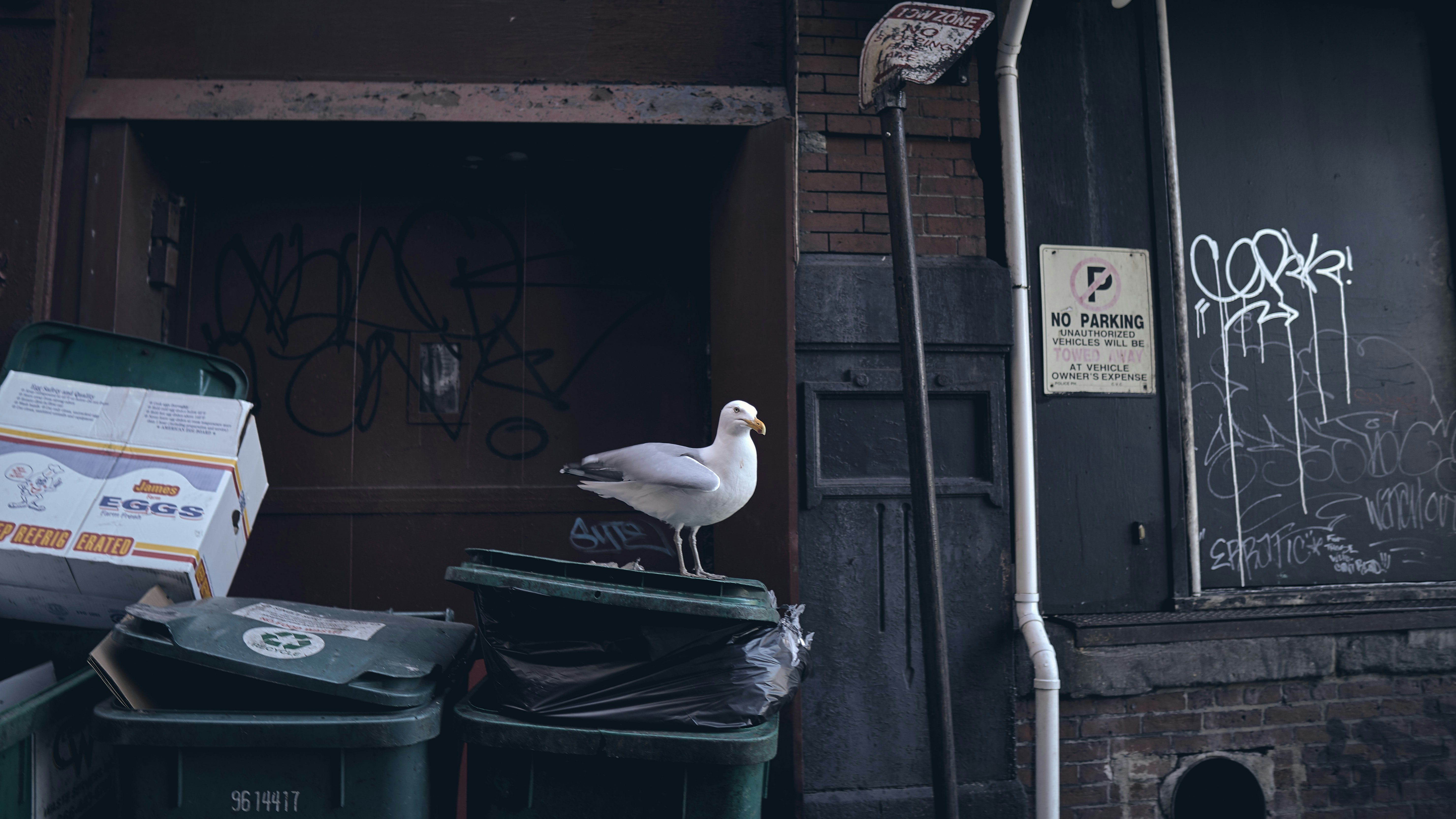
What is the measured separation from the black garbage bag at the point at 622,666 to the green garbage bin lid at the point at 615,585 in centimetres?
4

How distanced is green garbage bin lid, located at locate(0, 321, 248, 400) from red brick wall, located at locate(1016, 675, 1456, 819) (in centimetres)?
373

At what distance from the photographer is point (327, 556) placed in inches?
147

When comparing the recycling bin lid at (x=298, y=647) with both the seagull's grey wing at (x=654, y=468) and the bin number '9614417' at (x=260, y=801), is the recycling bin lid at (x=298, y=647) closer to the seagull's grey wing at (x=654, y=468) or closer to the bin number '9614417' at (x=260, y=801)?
the bin number '9614417' at (x=260, y=801)

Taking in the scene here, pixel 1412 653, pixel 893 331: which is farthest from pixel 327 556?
pixel 1412 653

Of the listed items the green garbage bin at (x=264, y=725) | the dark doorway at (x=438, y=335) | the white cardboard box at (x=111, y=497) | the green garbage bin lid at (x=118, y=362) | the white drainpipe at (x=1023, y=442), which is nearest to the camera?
the green garbage bin at (x=264, y=725)

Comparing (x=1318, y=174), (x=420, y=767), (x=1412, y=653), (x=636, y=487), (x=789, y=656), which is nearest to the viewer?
(x=420, y=767)

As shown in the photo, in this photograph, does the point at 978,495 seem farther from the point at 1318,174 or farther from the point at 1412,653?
the point at 1318,174

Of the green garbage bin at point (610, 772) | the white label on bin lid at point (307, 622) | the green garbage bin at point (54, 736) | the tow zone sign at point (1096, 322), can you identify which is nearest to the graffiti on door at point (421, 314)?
the green garbage bin at point (54, 736)

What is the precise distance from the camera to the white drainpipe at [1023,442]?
3.25m

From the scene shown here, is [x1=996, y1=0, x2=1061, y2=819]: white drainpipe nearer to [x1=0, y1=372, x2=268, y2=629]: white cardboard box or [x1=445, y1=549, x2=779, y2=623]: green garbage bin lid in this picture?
[x1=445, y1=549, x2=779, y2=623]: green garbage bin lid

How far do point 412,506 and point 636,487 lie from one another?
5.93 ft

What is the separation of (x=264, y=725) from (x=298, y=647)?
216 mm

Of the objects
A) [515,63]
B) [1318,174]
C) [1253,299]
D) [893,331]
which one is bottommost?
[893,331]

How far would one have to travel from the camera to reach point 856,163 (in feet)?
11.4
